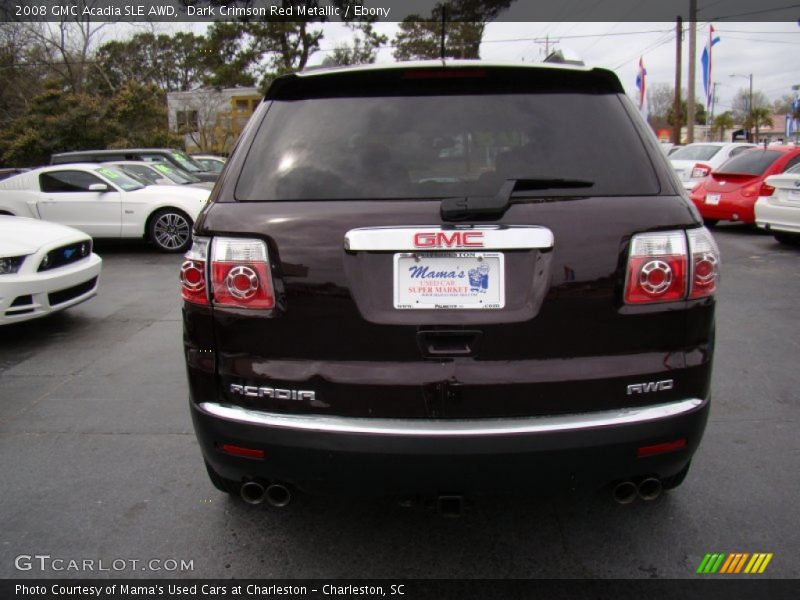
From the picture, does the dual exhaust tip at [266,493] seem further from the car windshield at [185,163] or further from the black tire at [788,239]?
the car windshield at [185,163]

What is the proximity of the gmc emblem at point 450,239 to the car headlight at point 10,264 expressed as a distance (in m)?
4.77

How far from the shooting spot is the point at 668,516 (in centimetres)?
296

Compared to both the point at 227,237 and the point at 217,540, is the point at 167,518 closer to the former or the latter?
the point at 217,540

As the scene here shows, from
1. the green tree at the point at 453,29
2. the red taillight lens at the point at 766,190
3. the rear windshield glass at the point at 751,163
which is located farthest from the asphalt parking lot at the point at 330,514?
the green tree at the point at 453,29

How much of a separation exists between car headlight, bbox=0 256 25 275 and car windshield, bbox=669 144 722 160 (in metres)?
14.6

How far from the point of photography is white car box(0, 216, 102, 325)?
5602 mm

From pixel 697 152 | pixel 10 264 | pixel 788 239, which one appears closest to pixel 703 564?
pixel 10 264

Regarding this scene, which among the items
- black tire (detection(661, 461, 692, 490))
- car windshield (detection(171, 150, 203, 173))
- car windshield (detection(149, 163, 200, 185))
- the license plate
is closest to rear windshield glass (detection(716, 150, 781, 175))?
car windshield (detection(149, 163, 200, 185))

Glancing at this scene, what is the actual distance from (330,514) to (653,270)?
1.76 meters

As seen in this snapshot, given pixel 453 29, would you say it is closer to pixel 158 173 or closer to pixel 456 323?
pixel 158 173

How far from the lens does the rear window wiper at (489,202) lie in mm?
2139

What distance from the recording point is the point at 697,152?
53.0 feet

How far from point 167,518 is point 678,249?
2360mm

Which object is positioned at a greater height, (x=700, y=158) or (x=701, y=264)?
(x=700, y=158)
